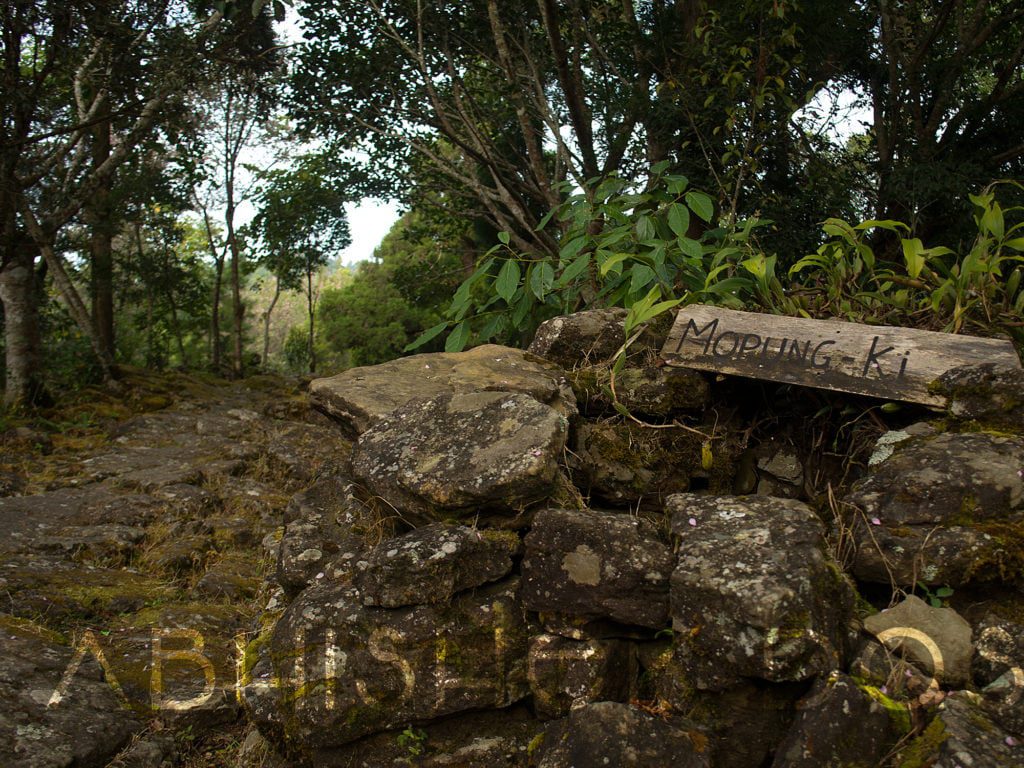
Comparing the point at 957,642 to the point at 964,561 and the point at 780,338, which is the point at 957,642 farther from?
the point at 780,338

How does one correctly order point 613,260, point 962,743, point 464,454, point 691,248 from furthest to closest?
1. point 691,248
2. point 613,260
3. point 464,454
4. point 962,743

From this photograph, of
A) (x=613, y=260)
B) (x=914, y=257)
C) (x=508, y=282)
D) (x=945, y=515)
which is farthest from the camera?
(x=508, y=282)

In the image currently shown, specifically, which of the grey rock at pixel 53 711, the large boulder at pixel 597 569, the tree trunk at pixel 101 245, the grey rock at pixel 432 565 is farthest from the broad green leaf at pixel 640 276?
the tree trunk at pixel 101 245

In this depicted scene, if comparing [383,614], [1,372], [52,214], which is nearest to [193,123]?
[52,214]

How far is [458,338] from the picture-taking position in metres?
4.24

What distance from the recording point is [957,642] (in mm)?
2393

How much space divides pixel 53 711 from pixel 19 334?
7.01 meters

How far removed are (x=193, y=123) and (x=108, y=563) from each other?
750 centimetres

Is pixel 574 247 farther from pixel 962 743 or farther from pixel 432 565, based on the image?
pixel 962 743

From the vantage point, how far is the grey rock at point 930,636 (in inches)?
93.3

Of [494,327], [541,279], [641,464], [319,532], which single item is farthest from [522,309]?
[319,532]

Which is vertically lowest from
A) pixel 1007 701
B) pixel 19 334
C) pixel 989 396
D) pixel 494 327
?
pixel 1007 701

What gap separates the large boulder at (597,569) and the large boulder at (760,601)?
0.47 ft

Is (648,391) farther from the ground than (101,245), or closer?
closer
